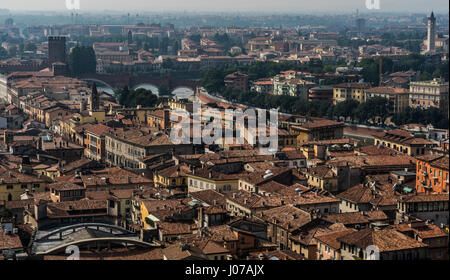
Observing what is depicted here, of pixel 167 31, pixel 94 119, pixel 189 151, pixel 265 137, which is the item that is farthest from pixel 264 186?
pixel 167 31

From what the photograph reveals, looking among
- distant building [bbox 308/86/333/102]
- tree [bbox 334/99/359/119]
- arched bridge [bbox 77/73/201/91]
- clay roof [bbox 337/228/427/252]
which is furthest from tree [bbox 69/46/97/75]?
clay roof [bbox 337/228/427/252]

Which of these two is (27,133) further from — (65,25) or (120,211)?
(65,25)

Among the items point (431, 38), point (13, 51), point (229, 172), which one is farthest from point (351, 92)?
point (13, 51)

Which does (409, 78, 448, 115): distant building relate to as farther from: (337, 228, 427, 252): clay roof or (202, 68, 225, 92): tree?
(337, 228, 427, 252): clay roof

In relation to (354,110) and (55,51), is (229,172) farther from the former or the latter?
(55,51)

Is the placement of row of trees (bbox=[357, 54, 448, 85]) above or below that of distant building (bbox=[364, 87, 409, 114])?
above
